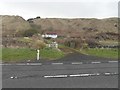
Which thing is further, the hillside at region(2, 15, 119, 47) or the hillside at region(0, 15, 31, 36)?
the hillside at region(2, 15, 119, 47)

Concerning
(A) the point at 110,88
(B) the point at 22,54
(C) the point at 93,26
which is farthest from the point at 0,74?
(C) the point at 93,26

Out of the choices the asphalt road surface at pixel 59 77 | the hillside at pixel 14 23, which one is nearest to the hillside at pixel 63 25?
the hillside at pixel 14 23

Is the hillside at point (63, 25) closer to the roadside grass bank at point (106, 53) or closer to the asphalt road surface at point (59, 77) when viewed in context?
the roadside grass bank at point (106, 53)

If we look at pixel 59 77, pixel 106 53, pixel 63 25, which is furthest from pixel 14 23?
pixel 59 77

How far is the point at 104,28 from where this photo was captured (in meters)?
→ 67.4

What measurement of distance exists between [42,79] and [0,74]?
250 cm

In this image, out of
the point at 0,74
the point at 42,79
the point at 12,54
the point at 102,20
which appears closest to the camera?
the point at 42,79

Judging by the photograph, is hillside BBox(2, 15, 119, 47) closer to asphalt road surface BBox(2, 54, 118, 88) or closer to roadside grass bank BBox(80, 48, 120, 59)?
roadside grass bank BBox(80, 48, 120, 59)

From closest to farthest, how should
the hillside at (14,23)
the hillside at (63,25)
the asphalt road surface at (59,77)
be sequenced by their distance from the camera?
the asphalt road surface at (59,77) → the hillside at (14,23) → the hillside at (63,25)

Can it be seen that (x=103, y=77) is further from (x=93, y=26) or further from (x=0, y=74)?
(x=93, y=26)

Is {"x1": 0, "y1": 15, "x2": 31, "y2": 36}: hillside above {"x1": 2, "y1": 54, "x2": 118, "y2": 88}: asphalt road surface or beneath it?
above

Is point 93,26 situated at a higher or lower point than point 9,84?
higher

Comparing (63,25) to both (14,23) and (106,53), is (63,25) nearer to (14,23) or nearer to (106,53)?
(14,23)

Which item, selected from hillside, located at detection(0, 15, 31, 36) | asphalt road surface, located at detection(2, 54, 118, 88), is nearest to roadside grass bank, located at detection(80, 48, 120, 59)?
asphalt road surface, located at detection(2, 54, 118, 88)
